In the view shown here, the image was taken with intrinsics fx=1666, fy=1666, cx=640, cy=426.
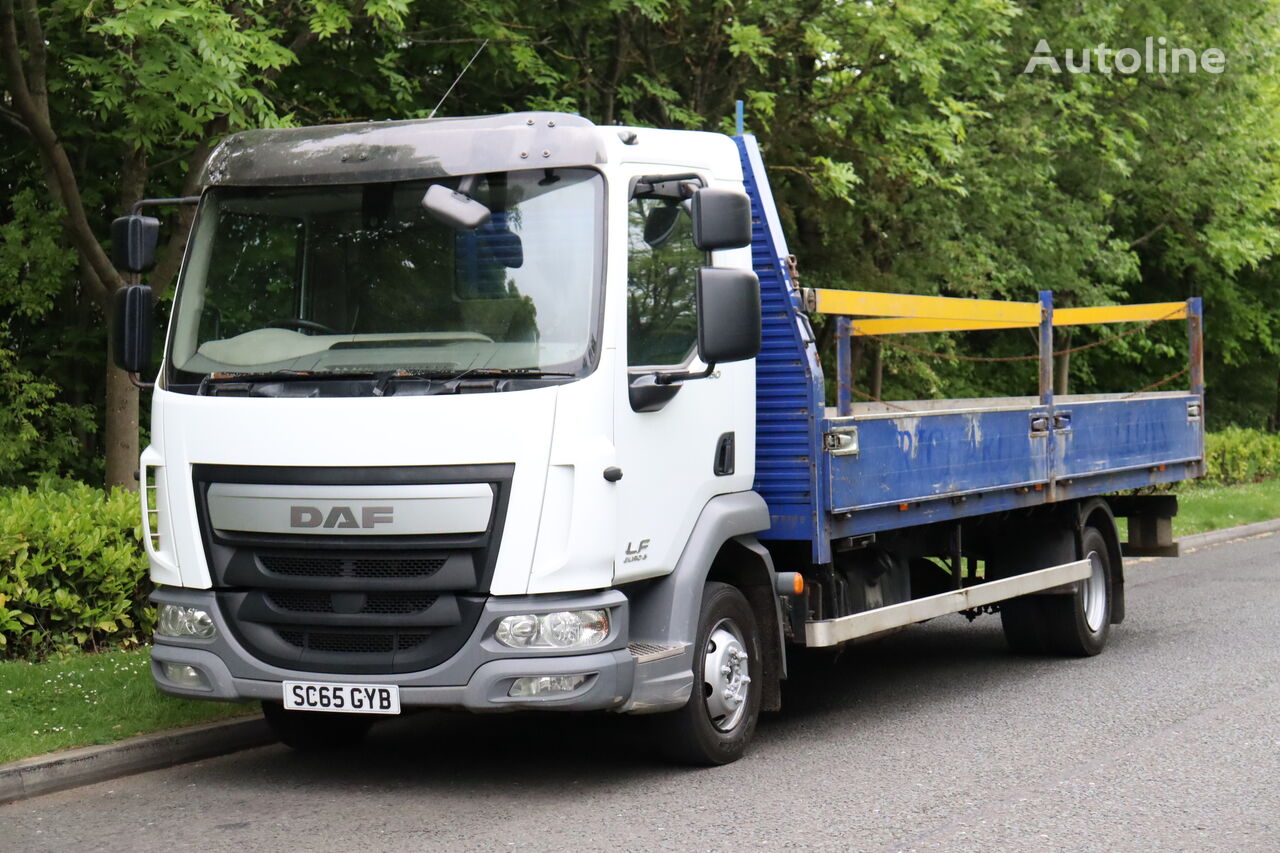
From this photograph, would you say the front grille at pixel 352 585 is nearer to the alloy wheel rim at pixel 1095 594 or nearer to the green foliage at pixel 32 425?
the alloy wheel rim at pixel 1095 594

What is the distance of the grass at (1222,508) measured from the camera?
19.2 meters

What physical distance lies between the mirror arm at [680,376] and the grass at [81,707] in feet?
9.32

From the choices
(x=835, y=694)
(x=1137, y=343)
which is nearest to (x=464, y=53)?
(x=835, y=694)

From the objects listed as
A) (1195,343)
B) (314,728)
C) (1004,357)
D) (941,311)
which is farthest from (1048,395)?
(1004,357)

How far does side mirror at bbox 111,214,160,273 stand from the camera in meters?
7.04

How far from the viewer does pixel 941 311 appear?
8539 mm

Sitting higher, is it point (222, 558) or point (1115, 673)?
point (222, 558)

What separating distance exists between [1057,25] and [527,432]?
672 inches

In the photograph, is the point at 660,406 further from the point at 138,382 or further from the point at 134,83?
the point at 134,83

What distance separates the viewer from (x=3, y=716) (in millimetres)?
7457

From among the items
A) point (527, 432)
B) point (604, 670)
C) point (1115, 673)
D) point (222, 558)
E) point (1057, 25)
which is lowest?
point (1115, 673)

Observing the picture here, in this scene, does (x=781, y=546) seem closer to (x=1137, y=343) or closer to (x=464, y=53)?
(x=464, y=53)

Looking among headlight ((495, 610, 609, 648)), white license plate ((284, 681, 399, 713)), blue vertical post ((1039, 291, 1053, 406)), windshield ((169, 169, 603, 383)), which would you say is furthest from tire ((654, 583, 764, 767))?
blue vertical post ((1039, 291, 1053, 406))

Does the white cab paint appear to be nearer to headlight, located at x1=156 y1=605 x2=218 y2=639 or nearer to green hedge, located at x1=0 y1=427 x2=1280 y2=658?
headlight, located at x1=156 y1=605 x2=218 y2=639
